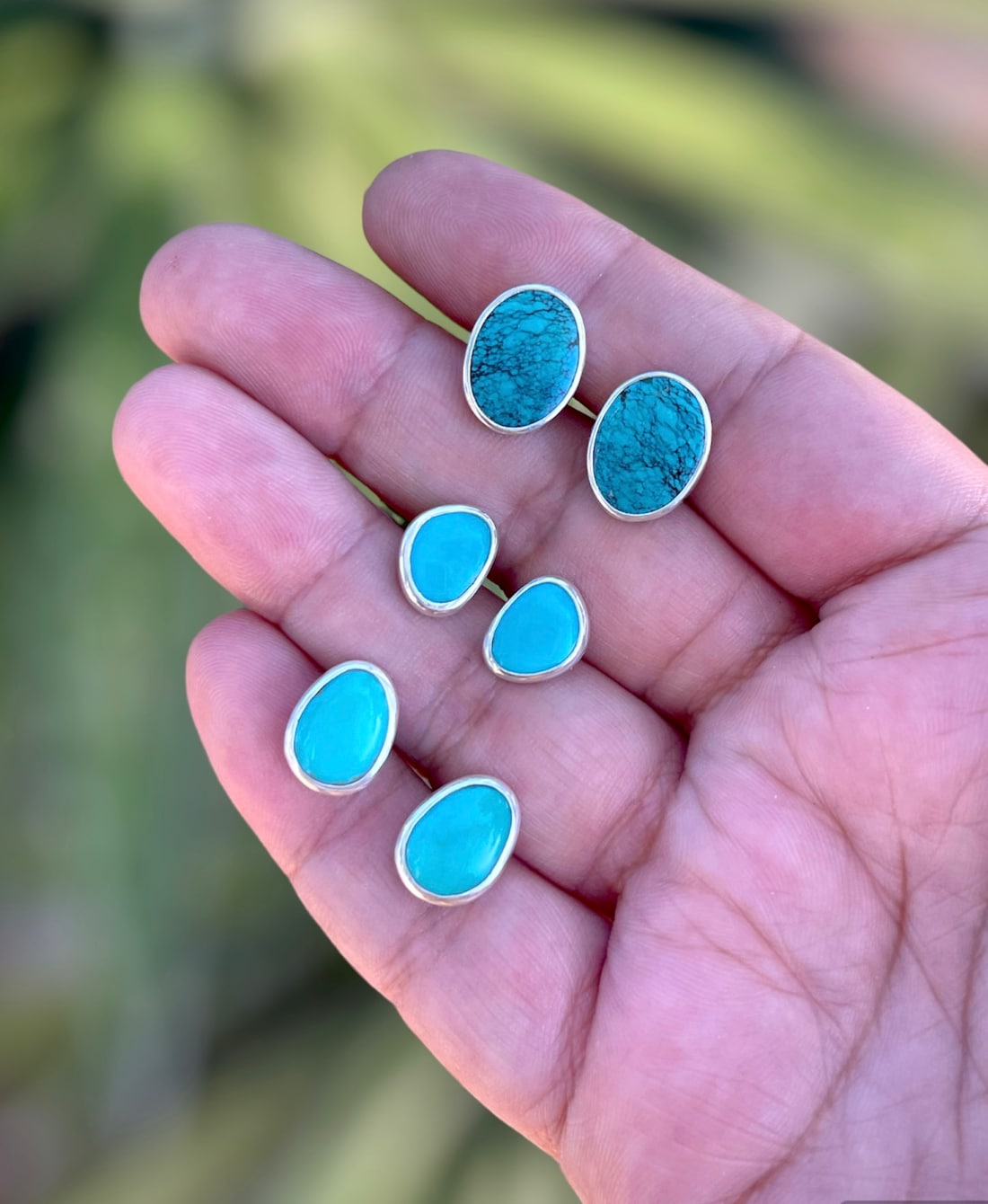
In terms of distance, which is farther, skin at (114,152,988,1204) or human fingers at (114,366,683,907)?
human fingers at (114,366,683,907)

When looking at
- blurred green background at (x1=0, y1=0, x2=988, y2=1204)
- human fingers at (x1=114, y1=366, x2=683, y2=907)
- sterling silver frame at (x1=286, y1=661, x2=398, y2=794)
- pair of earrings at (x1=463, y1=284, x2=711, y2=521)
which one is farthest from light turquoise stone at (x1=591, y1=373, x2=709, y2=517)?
blurred green background at (x1=0, y1=0, x2=988, y2=1204)

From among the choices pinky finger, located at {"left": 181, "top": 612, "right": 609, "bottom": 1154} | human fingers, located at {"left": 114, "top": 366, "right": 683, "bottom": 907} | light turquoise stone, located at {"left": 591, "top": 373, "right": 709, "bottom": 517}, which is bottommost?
pinky finger, located at {"left": 181, "top": 612, "right": 609, "bottom": 1154}

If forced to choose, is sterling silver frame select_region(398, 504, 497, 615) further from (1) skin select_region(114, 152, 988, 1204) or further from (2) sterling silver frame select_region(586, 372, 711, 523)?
(2) sterling silver frame select_region(586, 372, 711, 523)

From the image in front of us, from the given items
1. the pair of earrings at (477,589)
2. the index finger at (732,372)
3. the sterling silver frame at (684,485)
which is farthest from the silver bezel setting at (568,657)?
the index finger at (732,372)

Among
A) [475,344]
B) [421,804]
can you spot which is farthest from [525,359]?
[421,804]

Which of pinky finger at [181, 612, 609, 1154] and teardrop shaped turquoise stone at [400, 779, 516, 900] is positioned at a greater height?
teardrop shaped turquoise stone at [400, 779, 516, 900]

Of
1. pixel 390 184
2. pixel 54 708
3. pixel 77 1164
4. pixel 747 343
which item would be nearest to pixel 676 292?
pixel 747 343

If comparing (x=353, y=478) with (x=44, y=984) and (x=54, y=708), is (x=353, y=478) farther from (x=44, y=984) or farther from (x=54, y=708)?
(x=44, y=984)

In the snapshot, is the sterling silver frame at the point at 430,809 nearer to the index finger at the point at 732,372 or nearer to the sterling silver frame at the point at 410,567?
the sterling silver frame at the point at 410,567
